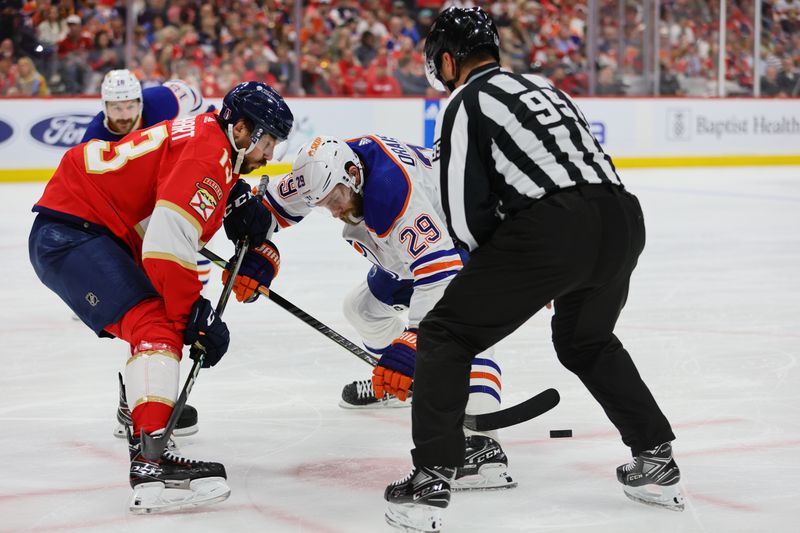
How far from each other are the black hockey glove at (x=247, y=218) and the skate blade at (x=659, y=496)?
1227 millimetres

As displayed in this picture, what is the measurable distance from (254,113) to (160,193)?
330 millimetres

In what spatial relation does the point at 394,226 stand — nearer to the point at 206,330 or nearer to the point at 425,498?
the point at 206,330

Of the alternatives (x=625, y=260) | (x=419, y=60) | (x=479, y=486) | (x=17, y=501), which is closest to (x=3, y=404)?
(x=17, y=501)

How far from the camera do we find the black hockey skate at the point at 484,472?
109 inches

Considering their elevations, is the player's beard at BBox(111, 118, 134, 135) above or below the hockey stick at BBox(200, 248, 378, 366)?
above

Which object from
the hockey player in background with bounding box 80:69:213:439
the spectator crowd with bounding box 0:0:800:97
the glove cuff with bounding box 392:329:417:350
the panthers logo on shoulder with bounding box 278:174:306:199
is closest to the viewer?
the glove cuff with bounding box 392:329:417:350

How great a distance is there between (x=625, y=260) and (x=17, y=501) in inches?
59.8

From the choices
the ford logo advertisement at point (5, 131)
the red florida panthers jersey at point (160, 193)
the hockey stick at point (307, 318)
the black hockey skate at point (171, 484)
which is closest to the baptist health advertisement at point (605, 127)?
the ford logo advertisement at point (5, 131)

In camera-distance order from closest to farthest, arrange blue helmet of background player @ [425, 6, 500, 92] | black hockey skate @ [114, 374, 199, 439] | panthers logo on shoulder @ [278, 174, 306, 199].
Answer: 1. blue helmet of background player @ [425, 6, 500, 92]
2. panthers logo on shoulder @ [278, 174, 306, 199]
3. black hockey skate @ [114, 374, 199, 439]

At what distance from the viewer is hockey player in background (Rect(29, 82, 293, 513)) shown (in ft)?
8.64

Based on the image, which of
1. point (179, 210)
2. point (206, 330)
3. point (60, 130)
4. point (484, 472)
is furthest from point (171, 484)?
point (60, 130)

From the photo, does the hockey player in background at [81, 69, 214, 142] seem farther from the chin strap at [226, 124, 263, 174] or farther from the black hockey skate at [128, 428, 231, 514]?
the black hockey skate at [128, 428, 231, 514]

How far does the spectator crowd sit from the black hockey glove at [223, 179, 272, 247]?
758 centimetres

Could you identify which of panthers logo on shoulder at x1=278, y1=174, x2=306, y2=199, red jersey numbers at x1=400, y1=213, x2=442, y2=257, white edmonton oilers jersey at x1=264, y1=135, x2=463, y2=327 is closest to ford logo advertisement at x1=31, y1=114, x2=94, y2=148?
panthers logo on shoulder at x1=278, y1=174, x2=306, y2=199
